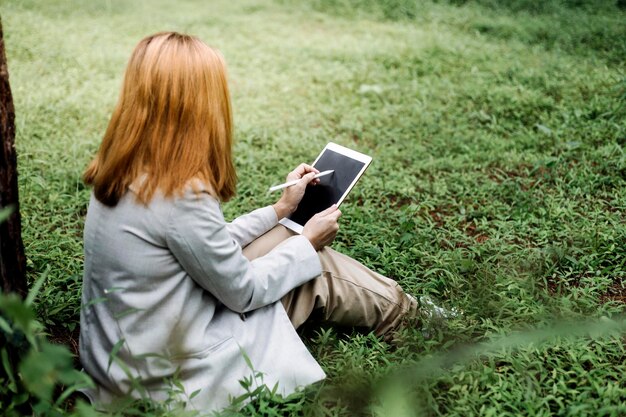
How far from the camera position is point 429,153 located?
4387 millimetres

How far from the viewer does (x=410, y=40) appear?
6.73m

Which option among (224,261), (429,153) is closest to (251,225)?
(224,261)

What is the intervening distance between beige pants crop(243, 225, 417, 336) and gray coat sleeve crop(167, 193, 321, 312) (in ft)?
0.43

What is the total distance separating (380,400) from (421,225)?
1.59 m

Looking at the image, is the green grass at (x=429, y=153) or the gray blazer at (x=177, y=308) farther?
the green grass at (x=429, y=153)

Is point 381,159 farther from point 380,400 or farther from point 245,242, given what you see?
point 380,400

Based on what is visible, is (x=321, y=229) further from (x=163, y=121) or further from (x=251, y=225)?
(x=163, y=121)

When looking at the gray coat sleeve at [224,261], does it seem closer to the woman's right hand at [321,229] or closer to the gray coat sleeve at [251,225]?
the woman's right hand at [321,229]

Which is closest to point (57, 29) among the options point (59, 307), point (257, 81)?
point (257, 81)

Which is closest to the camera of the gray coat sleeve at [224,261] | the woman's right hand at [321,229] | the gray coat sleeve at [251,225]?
the gray coat sleeve at [224,261]

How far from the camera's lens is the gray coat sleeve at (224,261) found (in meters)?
1.82

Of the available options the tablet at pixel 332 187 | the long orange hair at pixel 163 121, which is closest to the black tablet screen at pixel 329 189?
the tablet at pixel 332 187

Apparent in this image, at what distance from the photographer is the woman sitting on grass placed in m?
1.84

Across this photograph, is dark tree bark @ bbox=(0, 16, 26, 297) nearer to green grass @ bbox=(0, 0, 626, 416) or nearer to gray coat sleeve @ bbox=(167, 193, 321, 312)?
gray coat sleeve @ bbox=(167, 193, 321, 312)
